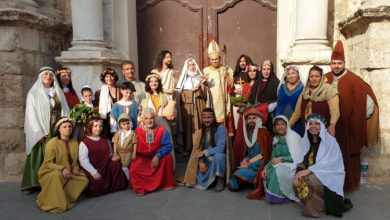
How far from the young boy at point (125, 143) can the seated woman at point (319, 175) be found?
6.32 ft

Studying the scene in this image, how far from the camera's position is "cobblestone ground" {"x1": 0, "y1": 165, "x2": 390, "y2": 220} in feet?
11.3

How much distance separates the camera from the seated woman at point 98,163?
406cm

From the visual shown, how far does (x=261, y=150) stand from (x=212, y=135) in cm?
62

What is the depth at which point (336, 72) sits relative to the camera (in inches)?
164

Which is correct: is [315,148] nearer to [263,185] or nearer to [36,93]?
[263,185]

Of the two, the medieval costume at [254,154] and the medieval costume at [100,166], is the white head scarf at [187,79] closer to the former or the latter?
the medieval costume at [254,154]

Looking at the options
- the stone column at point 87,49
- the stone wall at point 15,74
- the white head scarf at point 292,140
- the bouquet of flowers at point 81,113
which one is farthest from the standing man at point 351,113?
the stone wall at point 15,74

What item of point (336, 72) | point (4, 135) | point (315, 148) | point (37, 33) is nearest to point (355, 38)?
point (336, 72)

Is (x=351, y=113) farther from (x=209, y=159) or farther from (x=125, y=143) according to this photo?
(x=125, y=143)

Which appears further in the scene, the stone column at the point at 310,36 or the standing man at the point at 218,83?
the standing man at the point at 218,83

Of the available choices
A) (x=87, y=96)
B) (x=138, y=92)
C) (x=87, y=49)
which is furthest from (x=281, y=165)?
(x=87, y=49)

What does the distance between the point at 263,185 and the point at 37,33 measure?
3.71 metres

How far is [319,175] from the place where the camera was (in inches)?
134

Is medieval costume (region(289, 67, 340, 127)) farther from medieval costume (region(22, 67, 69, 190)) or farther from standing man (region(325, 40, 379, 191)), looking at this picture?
medieval costume (region(22, 67, 69, 190))
